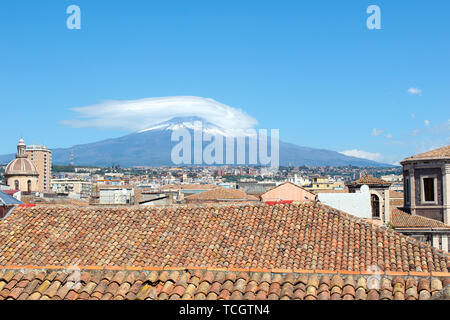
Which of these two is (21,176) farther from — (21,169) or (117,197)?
(117,197)

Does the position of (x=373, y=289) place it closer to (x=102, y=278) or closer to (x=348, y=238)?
(x=348, y=238)

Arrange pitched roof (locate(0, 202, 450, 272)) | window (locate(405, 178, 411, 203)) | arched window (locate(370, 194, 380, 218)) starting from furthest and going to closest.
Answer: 1. window (locate(405, 178, 411, 203))
2. arched window (locate(370, 194, 380, 218))
3. pitched roof (locate(0, 202, 450, 272))

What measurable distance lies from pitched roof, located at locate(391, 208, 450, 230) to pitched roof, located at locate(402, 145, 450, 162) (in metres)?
3.78

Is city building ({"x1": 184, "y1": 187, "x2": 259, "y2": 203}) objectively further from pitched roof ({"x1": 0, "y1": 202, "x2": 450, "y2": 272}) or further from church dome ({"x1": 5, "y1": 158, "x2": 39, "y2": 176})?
pitched roof ({"x1": 0, "y1": 202, "x2": 450, "y2": 272})

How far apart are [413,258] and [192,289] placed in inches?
185

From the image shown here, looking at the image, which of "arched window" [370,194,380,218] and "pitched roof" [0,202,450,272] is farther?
"arched window" [370,194,380,218]

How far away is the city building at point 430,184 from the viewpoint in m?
34.1

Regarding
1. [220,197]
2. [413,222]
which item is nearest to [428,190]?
[413,222]

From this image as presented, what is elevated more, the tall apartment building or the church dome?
the tall apartment building

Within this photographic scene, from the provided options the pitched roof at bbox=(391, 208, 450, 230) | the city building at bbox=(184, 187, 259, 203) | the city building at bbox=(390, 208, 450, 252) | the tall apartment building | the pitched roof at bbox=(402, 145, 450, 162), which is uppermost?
the tall apartment building

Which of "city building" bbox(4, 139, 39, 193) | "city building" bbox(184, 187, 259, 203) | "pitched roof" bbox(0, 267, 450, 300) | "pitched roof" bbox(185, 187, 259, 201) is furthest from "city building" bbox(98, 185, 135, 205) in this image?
"city building" bbox(4, 139, 39, 193)

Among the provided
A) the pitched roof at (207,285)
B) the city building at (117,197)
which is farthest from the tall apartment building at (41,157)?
the pitched roof at (207,285)

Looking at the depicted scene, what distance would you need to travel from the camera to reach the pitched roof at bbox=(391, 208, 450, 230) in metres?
33.2
